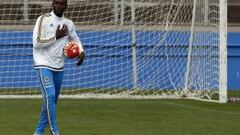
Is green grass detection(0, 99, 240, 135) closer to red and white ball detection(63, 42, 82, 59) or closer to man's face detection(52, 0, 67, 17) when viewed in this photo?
red and white ball detection(63, 42, 82, 59)

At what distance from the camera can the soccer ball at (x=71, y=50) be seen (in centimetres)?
1073

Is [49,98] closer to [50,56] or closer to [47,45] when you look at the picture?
[50,56]

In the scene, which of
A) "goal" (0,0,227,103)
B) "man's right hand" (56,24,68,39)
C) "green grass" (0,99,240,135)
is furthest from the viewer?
"goal" (0,0,227,103)

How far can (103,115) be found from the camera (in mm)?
14195

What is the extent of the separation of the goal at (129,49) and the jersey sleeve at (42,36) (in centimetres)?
718

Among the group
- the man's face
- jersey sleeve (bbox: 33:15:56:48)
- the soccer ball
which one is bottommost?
the soccer ball

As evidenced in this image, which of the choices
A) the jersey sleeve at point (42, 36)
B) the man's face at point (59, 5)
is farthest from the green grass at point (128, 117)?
the man's face at point (59, 5)

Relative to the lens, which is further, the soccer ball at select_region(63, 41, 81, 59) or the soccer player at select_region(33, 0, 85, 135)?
the soccer ball at select_region(63, 41, 81, 59)

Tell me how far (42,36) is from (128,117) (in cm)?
381

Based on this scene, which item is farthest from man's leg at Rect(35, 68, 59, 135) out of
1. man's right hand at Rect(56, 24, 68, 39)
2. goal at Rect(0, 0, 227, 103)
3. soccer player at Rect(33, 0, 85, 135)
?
goal at Rect(0, 0, 227, 103)

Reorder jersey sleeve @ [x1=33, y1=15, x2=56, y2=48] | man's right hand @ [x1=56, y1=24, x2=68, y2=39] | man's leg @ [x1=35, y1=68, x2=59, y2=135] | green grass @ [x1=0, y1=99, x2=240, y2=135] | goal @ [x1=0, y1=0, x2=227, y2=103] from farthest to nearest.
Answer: goal @ [x1=0, y1=0, x2=227, y2=103]
green grass @ [x1=0, y1=99, x2=240, y2=135]
man's right hand @ [x1=56, y1=24, x2=68, y2=39]
jersey sleeve @ [x1=33, y1=15, x2=56, y2=48]
man's leg @ [x1=35, y1=68, x2=59, y2=135]

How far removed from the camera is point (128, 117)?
13938 mm

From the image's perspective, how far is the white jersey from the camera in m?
10.5

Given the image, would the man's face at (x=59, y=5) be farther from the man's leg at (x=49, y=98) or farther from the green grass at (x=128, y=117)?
the green grass at (x=128, y=117)
